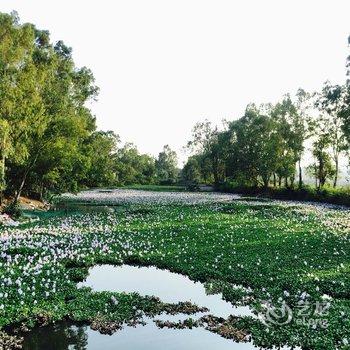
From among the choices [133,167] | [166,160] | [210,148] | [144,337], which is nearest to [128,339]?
[144,337]

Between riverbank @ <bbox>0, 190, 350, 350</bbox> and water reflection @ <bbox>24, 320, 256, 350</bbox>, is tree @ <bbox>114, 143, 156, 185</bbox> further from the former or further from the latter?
water reflection @ <bbox>24, 320, 256, 350</bbox>

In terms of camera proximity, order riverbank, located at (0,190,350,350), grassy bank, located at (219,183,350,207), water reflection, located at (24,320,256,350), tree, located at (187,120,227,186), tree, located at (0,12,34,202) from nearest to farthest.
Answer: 1. water reflection, located at (24,320,256,350)
2. riverbank, located at (0,190,350,350)
3. tree, located at (0,12,34,202)
4. grassy bank, located at (219,183,350,207)
5. tree, located at (187,120,227,186)

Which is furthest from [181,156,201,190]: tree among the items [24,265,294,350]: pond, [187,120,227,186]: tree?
[24,265,294,350]: pond

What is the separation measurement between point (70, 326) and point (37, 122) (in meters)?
26.7

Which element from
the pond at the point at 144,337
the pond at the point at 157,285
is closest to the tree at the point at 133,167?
the pond at the point at 157,285

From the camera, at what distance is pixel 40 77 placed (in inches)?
1409

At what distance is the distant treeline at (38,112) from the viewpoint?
31547 millimetres

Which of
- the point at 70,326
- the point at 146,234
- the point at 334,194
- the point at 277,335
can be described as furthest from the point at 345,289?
the point at 334,194

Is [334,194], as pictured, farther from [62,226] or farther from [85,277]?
[85,277]

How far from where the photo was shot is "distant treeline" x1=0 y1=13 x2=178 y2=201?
3155 centimetres

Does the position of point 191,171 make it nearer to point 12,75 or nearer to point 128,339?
point 12,75

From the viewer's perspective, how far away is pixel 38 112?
113 feet

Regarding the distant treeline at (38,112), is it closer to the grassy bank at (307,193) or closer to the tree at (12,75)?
the tree at (12,75)

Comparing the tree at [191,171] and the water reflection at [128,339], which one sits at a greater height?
the tree at [191,171]
